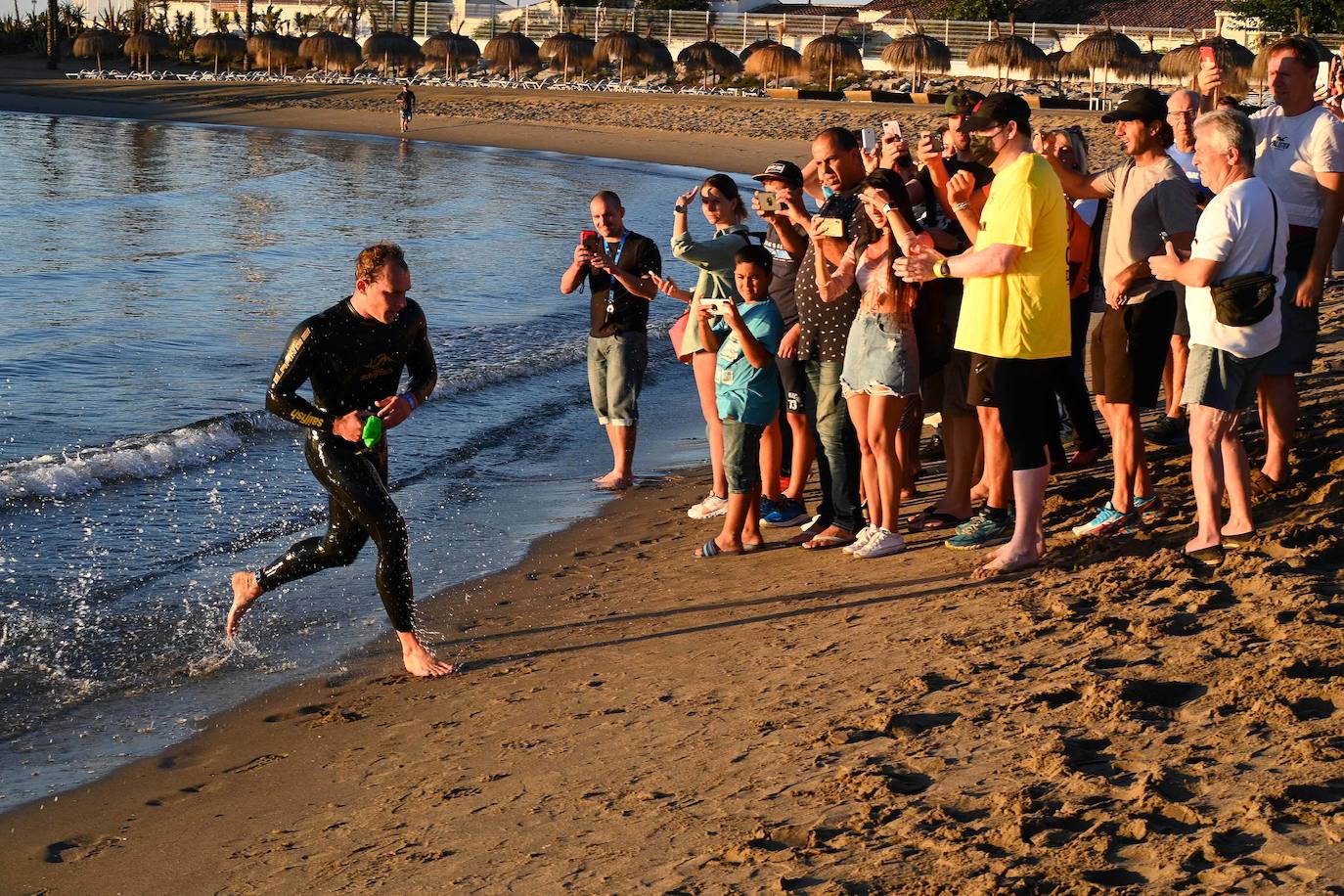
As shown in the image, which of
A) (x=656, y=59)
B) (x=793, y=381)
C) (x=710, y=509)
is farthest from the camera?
(x=656, y=59)

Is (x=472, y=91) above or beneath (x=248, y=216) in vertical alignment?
above

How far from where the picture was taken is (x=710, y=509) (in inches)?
302

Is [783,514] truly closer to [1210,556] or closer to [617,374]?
[617,374]

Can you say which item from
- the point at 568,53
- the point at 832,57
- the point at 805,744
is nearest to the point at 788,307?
the point at 805,744

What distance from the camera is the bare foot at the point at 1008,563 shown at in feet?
19.1

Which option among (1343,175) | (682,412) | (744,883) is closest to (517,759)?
(744,883)

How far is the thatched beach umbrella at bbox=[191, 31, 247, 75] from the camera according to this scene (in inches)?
2532

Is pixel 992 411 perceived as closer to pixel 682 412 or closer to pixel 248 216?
pixel 682 412

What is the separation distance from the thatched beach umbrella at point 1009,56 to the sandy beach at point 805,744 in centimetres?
4717

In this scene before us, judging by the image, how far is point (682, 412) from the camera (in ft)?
36.1

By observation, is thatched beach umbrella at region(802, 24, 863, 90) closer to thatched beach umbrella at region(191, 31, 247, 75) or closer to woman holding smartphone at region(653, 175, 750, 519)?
thatched beach umbrella at region(191, 31, 247, 75)

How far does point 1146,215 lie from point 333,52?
Result: 6124 centimetres

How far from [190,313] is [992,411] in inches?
470

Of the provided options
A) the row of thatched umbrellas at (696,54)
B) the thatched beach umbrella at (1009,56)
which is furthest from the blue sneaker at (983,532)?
the thatched beach umbrella at (1009,56)
